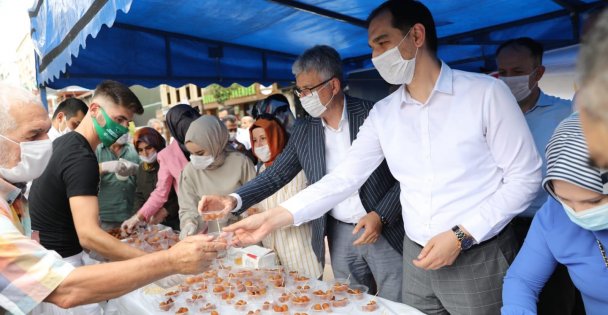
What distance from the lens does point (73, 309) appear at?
214 centimetres

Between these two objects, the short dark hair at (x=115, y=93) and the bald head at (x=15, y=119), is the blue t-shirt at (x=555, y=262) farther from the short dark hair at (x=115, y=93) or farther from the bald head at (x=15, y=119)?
the short dark hair at (x=115, y=93)

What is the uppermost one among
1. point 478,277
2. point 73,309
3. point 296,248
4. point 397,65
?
point 397,65

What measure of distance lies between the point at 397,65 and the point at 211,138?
1768 millimetres

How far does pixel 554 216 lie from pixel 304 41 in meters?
3.39

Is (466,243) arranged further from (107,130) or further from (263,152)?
(107,130)

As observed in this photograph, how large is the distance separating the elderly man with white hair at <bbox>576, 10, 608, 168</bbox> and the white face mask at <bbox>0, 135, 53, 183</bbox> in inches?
65.2

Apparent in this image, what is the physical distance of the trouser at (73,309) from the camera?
6.54ft

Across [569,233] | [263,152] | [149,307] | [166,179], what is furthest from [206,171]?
[569,233]

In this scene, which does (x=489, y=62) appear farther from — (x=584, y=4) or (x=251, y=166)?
(x=251, y=166)

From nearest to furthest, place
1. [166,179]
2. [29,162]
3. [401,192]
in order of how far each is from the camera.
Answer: [29,162], [401,192], [166,179]

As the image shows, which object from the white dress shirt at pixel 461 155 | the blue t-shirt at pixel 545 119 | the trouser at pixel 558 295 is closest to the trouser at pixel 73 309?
the white dress shirt at pixel 461 155

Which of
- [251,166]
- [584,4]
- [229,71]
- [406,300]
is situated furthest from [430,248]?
[229,71]

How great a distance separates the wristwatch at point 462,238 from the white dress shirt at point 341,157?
2.63ft

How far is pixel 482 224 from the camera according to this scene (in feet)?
4.68
